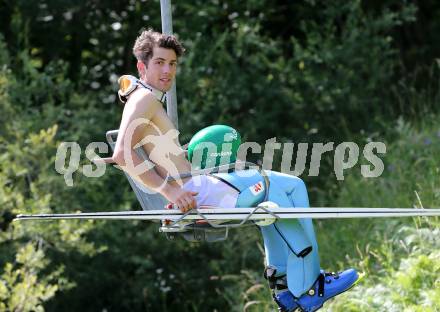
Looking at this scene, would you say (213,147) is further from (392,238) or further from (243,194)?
(392,238)

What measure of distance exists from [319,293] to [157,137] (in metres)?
0.94

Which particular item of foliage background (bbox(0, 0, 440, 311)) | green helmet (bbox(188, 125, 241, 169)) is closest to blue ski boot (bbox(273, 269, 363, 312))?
green helmet (bbox(188, 125, 241, 169))

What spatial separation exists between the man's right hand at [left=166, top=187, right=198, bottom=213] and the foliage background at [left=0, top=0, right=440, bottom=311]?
324 centimetres

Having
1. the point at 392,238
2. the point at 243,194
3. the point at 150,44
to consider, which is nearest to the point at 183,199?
the point at 243,194

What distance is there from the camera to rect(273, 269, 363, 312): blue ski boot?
429 centimetres

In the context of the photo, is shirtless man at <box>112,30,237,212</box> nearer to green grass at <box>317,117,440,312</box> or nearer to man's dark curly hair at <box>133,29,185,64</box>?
man's dark curly hair at <box>133,29,185,64</box>

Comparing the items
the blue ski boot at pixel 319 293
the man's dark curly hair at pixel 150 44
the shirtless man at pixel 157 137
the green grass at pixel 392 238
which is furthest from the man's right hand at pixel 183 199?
the green grass at pixel 392 238

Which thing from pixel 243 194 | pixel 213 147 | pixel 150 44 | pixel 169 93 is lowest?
pixel 243 194

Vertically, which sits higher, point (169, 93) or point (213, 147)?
point (169, 93)

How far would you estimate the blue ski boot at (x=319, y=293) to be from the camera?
429cm

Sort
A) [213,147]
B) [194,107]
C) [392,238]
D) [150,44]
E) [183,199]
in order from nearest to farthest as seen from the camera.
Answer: [183,199]
[213,147]
[150,44]
[392,238]
[194,107]

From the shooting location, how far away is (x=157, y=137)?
439cm

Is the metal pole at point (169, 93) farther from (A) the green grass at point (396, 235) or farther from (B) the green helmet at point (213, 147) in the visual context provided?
(A) the green grass at point (396, 235)

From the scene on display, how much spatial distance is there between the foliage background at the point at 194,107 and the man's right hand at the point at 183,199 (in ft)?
10.6
